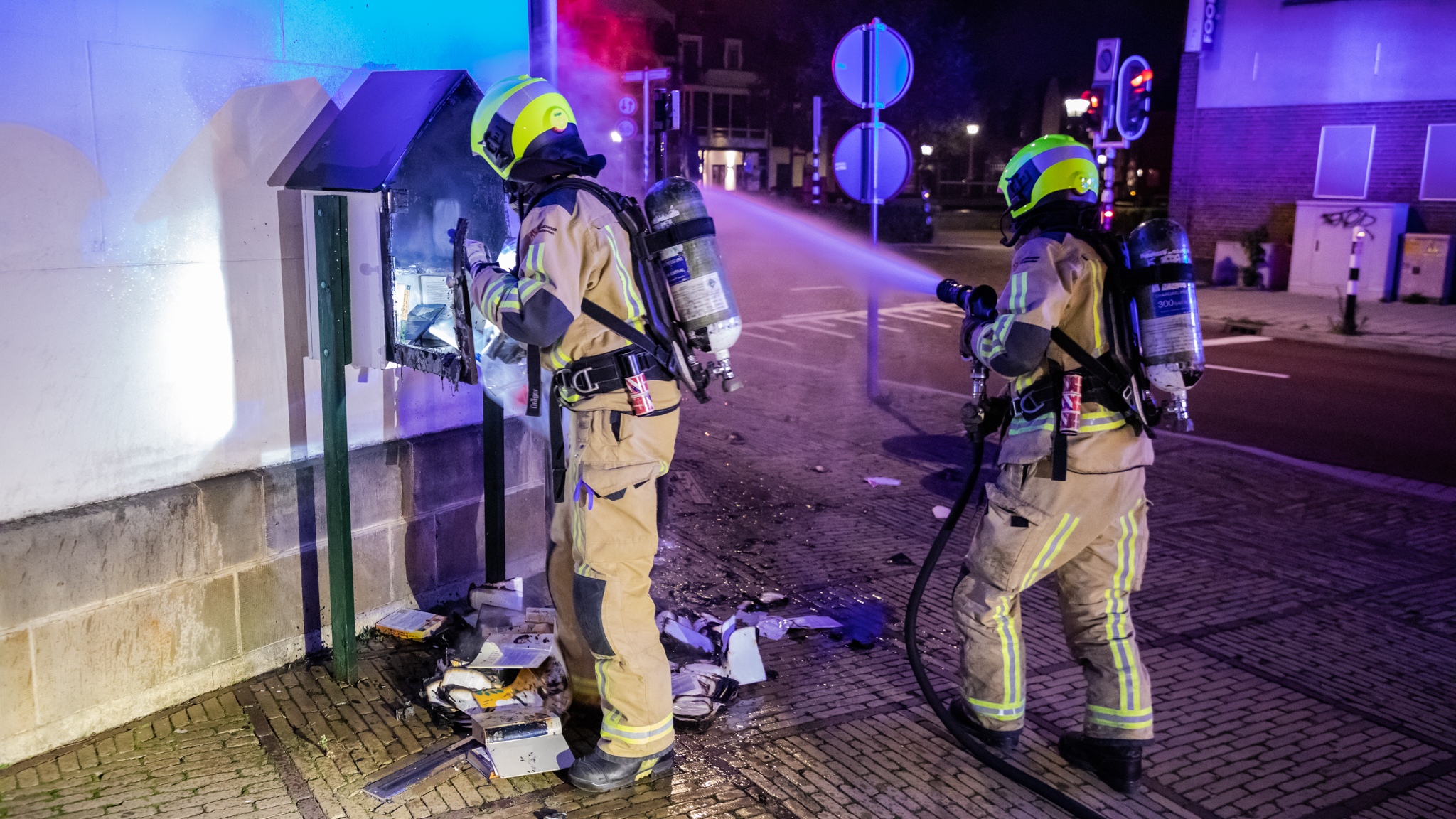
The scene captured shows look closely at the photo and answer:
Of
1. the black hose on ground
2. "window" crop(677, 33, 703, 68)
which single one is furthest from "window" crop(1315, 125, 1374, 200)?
"window" crop(677, 33, 703, 68)

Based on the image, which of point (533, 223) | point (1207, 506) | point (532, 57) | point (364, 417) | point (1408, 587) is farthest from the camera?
point (1207, 506)

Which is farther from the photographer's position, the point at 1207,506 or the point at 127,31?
the point at 1207,506

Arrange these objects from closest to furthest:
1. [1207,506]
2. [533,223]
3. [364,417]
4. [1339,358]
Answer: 1. [533,223]
2. [364,417]
3. [1207,506]
4. [1339,358]

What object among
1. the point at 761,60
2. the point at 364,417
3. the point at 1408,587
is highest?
the point at 761,60

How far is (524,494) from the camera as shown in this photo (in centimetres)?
496

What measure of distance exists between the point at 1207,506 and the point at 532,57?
471 centimetres

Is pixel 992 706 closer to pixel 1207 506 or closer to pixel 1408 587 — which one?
pixel 1408 587

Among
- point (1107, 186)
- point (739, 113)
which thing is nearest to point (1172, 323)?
point (1107, 186)

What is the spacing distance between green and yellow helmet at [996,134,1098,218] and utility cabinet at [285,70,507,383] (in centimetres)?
184

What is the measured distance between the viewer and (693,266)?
321cm

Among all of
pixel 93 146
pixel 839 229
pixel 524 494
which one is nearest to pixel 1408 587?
pixel 524 494

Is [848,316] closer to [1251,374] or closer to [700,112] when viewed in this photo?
[1251,374]

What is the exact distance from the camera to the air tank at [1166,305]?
3.21 metres

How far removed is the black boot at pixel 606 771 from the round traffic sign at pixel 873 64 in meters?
6.53
